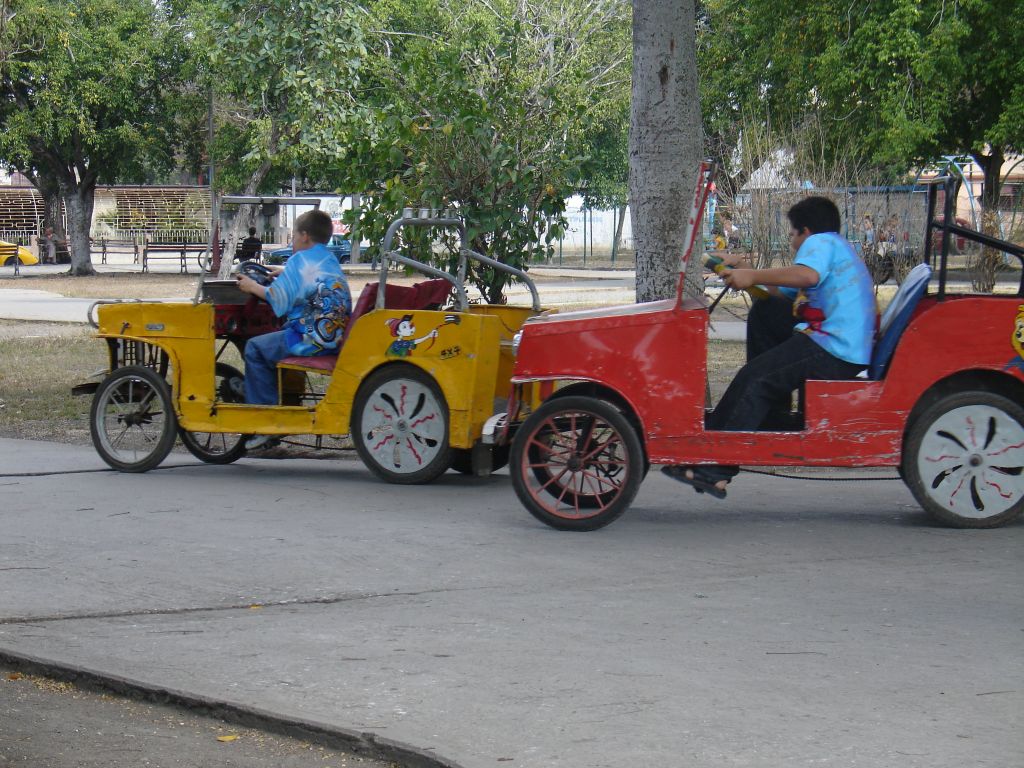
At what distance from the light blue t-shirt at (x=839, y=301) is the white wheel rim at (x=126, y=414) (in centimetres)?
437

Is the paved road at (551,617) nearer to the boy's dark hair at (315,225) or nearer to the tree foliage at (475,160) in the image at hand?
the boy's dark hair at (315,225)

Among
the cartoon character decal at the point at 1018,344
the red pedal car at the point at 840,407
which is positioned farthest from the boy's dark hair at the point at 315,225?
the cartoon character decal at the point at 1018,344

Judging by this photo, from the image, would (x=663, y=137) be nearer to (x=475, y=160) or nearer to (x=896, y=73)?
(x=475, y=160)

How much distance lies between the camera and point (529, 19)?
35000 millimetres

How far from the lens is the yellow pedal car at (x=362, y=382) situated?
27.6ft

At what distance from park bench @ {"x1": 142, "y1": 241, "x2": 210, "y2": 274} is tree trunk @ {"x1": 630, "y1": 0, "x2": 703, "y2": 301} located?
27.3m

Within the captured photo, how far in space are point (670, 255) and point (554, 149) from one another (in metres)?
1.78

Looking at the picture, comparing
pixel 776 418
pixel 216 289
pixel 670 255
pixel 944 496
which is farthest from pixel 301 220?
pixel 944 496

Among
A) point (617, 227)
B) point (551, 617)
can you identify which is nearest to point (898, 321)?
point (551, 617)

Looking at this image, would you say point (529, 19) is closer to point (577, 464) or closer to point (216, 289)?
point (216, 289)

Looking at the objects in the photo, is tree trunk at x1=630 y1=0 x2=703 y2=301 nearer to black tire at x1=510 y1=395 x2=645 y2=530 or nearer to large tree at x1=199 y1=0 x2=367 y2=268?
black tire at x1=510 y1=395 x2=645 y2=530

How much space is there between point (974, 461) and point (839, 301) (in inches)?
42.5

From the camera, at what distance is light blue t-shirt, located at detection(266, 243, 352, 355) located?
29.0ft

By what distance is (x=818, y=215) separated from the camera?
748 cm
